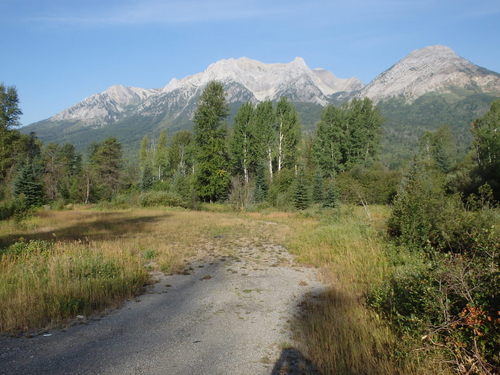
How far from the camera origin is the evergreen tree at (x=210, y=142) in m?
33.8

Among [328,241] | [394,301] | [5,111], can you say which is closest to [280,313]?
[394,301]

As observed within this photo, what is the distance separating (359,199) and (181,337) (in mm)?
30060

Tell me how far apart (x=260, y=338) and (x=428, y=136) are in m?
65.4

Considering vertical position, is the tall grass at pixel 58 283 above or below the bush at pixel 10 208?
below

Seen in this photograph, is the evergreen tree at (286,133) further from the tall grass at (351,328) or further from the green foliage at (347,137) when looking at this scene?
the tall grass at (351,328)

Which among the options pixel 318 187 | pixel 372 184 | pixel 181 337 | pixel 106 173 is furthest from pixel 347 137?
pixel 181 337

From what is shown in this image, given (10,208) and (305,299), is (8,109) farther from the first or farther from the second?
(305,299)

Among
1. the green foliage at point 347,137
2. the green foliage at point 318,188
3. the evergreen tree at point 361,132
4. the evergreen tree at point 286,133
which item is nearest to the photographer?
the green foliage at point 318,188

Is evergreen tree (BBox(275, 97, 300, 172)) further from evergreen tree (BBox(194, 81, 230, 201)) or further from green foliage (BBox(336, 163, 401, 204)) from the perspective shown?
evergreen tree (BBox(194, 81, 230, 201))

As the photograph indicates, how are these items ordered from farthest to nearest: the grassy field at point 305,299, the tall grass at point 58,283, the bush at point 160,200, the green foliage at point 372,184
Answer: the green foliage at point 372,184 → the bush at point 160,200 → the tall grass at point 58,283 → the grassy field at point 305,299

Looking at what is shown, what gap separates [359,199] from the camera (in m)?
31.3

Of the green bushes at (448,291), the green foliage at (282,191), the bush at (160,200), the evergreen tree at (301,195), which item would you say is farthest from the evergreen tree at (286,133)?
the green bushes at (448,291)

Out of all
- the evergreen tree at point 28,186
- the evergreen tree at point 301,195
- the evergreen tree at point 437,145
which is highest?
the evergreen tree at point 437,145

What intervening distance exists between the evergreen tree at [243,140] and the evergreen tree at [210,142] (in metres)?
4.82
